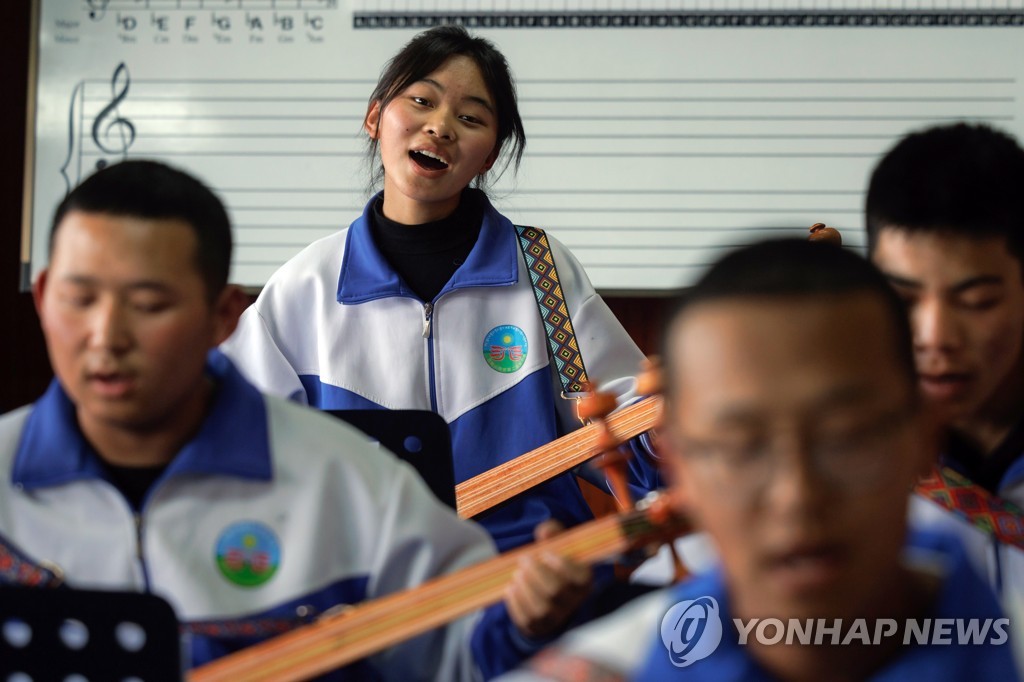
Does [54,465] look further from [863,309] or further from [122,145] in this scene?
[122,145]

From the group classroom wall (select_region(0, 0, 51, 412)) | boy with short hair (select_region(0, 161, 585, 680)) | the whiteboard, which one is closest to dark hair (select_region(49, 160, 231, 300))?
boy with short hair (select_region(0, 161, 585, 680))

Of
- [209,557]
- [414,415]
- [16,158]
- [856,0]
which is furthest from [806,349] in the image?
[16,158]

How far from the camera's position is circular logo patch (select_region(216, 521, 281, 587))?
4.01 feet

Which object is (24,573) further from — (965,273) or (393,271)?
(393,271)

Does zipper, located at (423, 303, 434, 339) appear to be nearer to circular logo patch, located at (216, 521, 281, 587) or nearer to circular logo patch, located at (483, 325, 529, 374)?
circular logo patch, located at (483, 325, 529, 374)

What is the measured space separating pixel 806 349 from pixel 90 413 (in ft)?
2.58

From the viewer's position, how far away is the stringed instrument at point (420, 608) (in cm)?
108

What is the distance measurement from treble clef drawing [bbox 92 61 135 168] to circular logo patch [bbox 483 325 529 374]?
1508 mm

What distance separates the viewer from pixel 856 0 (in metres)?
3.20

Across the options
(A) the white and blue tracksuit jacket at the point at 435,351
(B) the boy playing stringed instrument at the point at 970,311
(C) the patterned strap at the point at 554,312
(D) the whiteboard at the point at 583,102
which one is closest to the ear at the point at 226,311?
(B) the boy playing stringed instrument at the point at 970,311

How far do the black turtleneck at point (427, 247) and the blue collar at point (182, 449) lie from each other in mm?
1022

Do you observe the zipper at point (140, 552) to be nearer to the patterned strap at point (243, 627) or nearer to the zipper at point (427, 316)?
the patterned strap at point (243, 627)

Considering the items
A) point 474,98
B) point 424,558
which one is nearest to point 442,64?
point 474,98

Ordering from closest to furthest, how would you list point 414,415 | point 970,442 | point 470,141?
point 970,442 → point 414,415 → point 470,141
